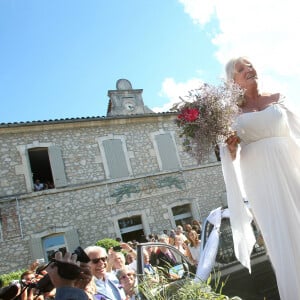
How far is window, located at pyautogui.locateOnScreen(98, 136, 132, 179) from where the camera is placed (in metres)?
13.9

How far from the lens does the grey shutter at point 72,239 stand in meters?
12.4

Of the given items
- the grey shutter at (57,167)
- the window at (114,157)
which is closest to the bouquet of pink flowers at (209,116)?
the grey shutter at (57,167)

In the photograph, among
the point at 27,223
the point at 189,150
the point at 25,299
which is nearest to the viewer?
the point at 189,150

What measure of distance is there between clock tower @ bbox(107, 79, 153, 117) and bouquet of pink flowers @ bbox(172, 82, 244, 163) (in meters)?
15.2

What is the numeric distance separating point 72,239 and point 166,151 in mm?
5726

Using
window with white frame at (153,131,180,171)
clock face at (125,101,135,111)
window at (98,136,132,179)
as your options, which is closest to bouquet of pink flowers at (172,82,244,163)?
window at (98,136,132,179)

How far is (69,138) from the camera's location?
13711 mm

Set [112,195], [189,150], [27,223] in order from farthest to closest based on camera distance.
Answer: [112,195], [27,223], [189,150]

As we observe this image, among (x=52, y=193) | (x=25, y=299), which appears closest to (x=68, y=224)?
(x=52, y=193)

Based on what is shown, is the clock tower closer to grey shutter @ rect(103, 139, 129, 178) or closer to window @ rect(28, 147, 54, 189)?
grey shutter @ rect(103, 139, 129, 178)

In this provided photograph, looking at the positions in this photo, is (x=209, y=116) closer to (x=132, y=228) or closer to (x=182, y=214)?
(x=132, y=228)

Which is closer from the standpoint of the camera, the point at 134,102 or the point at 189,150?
the point at 189,150

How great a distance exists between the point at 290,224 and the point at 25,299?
98.2 inches

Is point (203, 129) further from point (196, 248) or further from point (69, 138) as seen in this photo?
point (69, 138)
